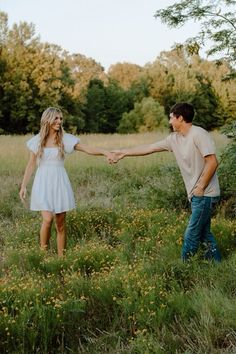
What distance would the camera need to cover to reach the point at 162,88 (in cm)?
6178

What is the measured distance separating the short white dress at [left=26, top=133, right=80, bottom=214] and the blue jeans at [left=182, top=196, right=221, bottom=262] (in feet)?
5.70

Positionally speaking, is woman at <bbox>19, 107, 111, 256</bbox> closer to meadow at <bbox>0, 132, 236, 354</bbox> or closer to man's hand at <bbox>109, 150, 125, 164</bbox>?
meadow at <bbox>0, 132, 236, 354</bbox>

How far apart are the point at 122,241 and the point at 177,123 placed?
187 cm

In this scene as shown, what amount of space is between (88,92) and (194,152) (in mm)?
53547

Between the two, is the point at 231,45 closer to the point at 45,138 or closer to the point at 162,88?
the point at 45,138

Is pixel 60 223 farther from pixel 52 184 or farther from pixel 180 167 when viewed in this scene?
pixel 180 167

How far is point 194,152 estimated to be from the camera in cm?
515

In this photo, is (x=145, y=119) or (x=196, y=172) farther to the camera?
(x=145, y=119)

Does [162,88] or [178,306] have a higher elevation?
[162,88]

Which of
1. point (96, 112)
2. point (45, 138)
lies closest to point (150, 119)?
point (96, 112)

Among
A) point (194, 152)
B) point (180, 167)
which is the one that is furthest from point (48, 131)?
point (194, 152)

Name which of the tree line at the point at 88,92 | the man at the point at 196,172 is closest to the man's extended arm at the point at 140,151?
Result: the man at the point at 196,172

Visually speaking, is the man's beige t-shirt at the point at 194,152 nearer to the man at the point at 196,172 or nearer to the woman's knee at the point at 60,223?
the man at the point at 196,172

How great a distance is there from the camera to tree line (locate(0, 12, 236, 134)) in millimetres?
47656
